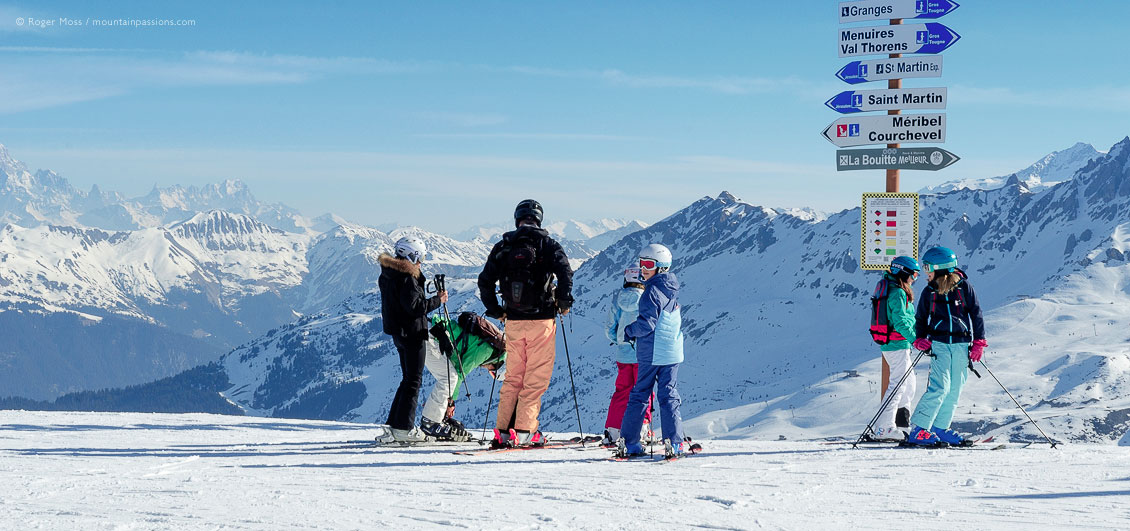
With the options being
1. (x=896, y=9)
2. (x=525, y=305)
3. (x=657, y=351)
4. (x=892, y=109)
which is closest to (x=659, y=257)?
(x=657, y=351)

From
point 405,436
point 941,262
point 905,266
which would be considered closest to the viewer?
point 941,262

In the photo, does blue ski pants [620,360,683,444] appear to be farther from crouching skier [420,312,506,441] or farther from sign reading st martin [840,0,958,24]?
sign reading st martin [840,0,958,24]

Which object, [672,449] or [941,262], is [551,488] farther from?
[941,262]

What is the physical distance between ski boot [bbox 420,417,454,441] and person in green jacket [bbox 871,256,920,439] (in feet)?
18.2

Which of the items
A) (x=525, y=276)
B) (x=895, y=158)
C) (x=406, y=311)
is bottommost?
(x=406, y=311)

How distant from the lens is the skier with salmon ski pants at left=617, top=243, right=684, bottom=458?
32.9 feet

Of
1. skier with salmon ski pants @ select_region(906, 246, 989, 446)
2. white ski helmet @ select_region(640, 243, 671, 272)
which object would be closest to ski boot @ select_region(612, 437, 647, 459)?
white ski helmet @ select_region(640, 243, 671, 272)

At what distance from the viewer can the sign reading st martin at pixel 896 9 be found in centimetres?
1378

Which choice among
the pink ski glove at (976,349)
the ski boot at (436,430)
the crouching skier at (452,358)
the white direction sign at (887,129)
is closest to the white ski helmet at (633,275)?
the crouching skier at (452,358)

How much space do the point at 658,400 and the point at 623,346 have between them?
4.11 feet

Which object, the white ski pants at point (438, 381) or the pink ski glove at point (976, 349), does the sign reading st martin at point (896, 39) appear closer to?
the pink ski glove at point (976, 349)

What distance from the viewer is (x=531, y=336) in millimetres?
10852

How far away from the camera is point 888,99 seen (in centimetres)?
1393

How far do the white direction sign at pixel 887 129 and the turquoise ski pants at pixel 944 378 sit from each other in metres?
3.88
